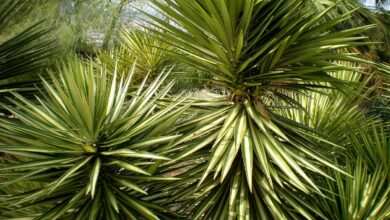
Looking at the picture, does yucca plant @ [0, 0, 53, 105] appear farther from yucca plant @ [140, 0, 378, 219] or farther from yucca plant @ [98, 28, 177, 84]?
yucca plant @ [98, 28, 177, 84]

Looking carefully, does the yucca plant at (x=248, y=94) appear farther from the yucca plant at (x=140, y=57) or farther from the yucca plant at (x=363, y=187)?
the yucca plant at (x=140, y=57)

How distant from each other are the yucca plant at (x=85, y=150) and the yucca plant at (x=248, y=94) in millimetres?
194

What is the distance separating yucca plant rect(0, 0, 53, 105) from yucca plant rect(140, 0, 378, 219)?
0.92m

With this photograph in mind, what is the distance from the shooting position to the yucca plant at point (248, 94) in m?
1.80

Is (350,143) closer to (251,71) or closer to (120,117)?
(251,71)

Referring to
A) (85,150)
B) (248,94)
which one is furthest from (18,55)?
(248,94)

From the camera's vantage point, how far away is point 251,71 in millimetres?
2012

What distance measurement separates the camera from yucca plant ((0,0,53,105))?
2.28m

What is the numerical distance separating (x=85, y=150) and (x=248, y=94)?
85 cm

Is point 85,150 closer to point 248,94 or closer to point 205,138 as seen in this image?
point 205,138

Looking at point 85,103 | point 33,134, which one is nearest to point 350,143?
point 85,103

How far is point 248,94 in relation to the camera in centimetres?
200

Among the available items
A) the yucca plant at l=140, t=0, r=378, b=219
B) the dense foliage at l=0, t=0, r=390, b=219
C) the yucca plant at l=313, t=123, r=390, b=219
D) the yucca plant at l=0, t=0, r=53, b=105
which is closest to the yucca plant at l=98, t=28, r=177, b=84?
the yucca plant at l=0, t=0, r=53, b=105

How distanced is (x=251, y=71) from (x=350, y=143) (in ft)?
3.42
